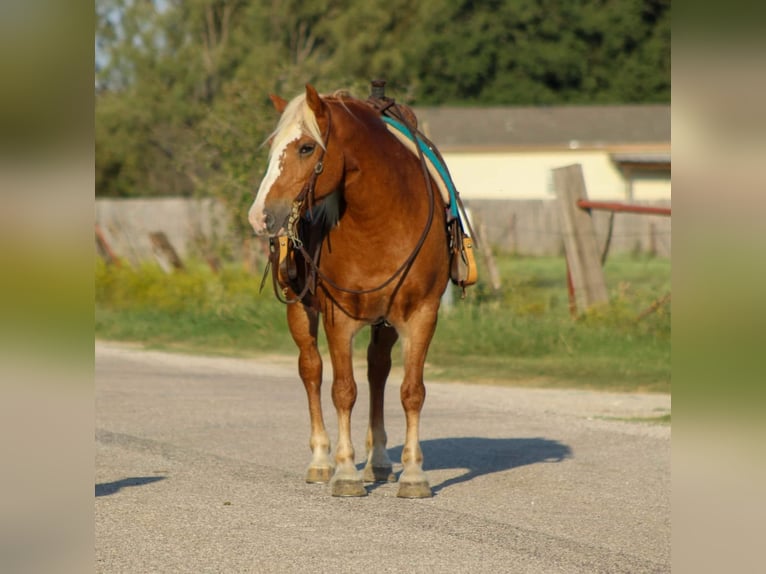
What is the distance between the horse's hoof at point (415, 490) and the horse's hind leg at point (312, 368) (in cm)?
81

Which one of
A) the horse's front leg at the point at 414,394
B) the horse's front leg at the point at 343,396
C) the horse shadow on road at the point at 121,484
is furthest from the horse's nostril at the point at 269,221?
the horse shadow on road at the point at 121,484

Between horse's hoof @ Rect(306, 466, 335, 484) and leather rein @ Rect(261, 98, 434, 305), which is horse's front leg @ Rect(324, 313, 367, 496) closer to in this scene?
leather rein @ Rect(261, 98, 434, 305)

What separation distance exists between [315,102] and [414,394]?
6.45 feet

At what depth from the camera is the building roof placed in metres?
57.7

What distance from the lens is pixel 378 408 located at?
30.8 ft

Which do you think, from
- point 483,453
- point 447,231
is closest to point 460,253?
point 447,231

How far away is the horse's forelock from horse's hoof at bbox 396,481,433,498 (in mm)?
2123

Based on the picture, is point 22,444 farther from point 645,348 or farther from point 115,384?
point 645,348

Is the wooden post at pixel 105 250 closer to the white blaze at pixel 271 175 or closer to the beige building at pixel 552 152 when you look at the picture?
the beige building at pixel 552 152

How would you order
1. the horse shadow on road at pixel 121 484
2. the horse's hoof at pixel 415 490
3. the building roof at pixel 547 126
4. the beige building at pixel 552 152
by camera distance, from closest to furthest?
the horse's hoof at pixel 415 490, the horse shadow on road at pixel 121 484, the beige building at pixel 552 152, the building roof at pixel 547 126

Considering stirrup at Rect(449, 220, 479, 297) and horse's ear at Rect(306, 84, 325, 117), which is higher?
horse's ear at Rect(306, 84, 325, 117)

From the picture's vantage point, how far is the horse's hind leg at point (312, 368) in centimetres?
923

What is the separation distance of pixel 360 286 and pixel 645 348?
9876 millimetres

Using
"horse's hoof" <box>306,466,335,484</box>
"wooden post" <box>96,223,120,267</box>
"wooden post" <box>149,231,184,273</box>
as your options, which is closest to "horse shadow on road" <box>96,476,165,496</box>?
"horse's hoof" <box>306,466,335,484</box>
